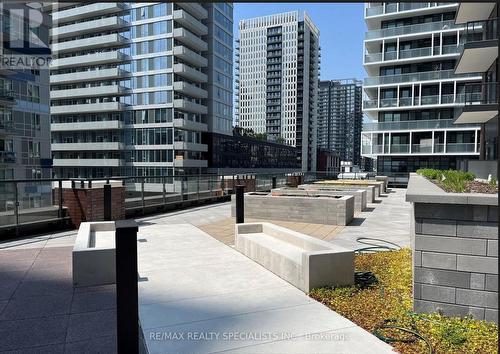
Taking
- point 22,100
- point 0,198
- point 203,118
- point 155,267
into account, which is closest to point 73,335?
point 155,267

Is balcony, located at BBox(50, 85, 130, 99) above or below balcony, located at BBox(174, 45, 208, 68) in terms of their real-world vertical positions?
below

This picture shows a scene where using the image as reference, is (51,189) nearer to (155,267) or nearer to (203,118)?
(155,267)

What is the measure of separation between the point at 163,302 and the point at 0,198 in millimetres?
7207

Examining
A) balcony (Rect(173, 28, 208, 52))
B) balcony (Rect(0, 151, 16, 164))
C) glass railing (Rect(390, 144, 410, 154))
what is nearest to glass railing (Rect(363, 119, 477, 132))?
glass railing (Rect(390, 144, 410, 154))

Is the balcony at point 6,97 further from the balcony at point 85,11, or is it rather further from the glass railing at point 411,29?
the glass railing at point 411,29

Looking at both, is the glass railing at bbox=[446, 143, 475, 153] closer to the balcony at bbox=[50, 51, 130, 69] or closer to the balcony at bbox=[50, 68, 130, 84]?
the balcony at bbox=[50, 68, 130, 84]

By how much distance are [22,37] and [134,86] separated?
800 inches

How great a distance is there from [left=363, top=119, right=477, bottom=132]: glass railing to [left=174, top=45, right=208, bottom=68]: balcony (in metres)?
31.7

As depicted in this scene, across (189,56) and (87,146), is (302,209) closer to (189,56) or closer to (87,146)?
(189,56)

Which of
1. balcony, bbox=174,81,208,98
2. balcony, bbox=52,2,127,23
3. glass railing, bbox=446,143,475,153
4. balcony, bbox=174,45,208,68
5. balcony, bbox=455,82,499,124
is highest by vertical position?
balcony, bbox=52,2,127,23

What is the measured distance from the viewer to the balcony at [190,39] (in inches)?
2440

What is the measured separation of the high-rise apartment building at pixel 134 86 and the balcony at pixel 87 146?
0.60 ft

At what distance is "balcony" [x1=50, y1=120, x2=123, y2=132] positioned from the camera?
66438 millimetres

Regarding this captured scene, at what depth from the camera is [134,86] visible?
66.0 metres
